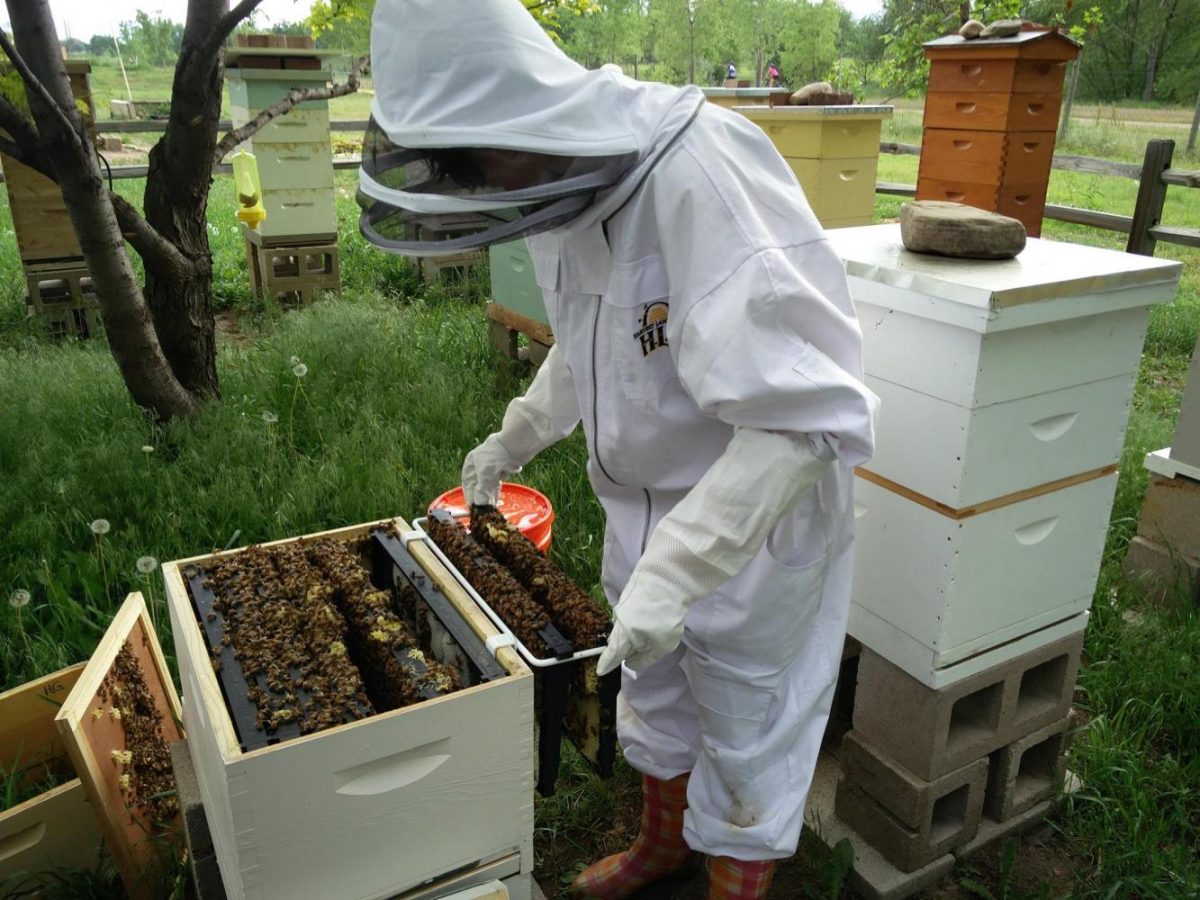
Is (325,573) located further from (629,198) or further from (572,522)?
(572,522)

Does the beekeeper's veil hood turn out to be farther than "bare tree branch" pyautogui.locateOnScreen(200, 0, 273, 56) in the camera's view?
No

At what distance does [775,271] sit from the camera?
55.0 inches

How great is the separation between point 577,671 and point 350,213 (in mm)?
9911

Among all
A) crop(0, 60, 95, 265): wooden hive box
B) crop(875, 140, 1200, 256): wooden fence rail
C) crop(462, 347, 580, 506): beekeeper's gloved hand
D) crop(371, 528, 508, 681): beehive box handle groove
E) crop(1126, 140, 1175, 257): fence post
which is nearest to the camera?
crop(371, 528, 508, 681): beehive box handle groove

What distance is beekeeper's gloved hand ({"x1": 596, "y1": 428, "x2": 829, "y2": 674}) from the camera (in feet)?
4.80

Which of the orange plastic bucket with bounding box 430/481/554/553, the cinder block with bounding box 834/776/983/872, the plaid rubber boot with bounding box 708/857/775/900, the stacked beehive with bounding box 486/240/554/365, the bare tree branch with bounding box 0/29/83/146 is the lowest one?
the cinder block with bounding box 834/776/983/872

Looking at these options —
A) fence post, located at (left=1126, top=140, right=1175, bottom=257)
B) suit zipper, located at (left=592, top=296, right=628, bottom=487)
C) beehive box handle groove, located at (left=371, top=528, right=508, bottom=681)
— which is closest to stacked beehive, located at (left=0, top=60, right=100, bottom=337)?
beehive box handle groove, located at (left=371, top=528, right=508, bottom=681)

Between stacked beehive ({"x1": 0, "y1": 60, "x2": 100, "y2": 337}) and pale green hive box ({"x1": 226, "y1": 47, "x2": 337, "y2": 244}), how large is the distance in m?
0.94

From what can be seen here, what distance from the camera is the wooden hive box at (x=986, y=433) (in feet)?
5.82

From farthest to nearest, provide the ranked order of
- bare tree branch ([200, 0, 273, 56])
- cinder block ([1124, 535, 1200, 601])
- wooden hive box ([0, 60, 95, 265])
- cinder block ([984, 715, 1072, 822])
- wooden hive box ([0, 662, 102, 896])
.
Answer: wooden hive box ([0, 60, 95, 265]) < bare tree branch ([200, 0, 273, 56]) < cinder block ([1124, 535, 1200, 601]) < cinder block ([984, 715, 1072, 822]) < wooden hive box ([0, 662, 102, 896])

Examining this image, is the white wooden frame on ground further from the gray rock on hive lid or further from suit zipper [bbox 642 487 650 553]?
the gray rock on hive lid

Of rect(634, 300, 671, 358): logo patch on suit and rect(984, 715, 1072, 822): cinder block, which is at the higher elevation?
rect(634, 300, 671, 358): logo patch on suit

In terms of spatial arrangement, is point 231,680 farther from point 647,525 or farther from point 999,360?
point 999,360

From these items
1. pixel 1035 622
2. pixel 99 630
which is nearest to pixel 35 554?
pixel 99 630
